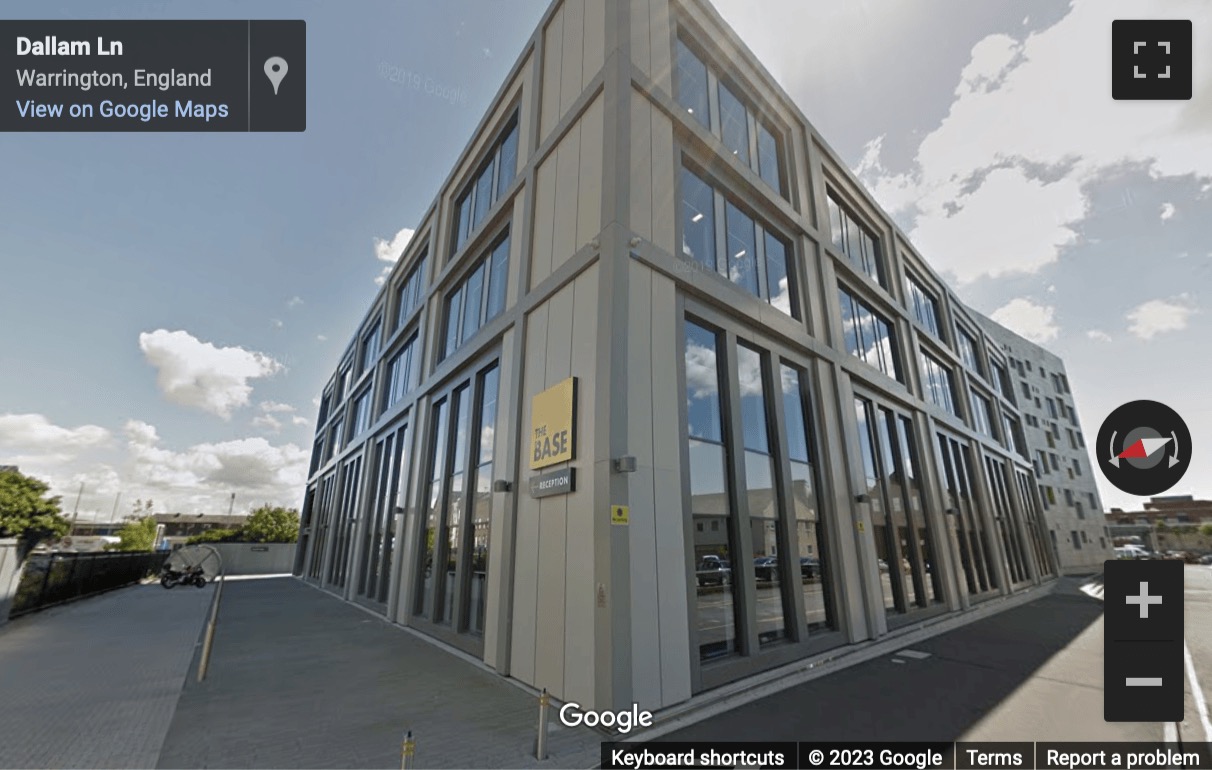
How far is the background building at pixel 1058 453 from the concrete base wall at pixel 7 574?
5455 cm

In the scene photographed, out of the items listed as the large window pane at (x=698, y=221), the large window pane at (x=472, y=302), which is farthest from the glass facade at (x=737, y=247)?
the large window pane at (x=472, y=302)

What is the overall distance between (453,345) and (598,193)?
9152 mm

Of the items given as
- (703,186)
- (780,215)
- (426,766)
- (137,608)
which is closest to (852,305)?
(780,215)

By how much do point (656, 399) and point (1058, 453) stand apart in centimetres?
5305

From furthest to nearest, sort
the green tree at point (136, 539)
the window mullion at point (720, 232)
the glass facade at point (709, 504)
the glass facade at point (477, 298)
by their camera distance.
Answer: the green tree at point (136, 539) → the glass facade at point (477, 298) → the window mullion at point (720, 232) → the glass facade at point (709, 504)

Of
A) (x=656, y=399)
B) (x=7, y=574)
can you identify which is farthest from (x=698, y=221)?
(x=7, y=574)

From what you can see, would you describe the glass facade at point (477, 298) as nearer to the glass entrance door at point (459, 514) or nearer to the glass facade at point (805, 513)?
the glass entrance door at point (459, 514)

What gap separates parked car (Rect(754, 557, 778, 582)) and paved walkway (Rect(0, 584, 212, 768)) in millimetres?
9432

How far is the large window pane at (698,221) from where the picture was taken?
10820mm

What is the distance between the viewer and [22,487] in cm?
1736

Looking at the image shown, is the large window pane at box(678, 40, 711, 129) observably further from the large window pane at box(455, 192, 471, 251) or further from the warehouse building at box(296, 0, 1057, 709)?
the large window pane at box(455, 192, 471, 251)

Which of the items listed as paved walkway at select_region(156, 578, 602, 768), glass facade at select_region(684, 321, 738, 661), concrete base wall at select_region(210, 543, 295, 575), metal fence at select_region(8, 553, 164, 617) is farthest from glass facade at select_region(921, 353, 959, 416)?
concrete base wall at select_region(210, 543, 295, 575)

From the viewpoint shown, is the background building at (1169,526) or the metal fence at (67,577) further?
the background building at (1169,526)

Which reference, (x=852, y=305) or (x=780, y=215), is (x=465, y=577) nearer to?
(x=780, y=215)
